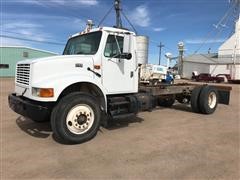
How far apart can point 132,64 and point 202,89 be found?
3505 mm

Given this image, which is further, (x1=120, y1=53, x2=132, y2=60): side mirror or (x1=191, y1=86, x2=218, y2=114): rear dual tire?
(x1=191, y1=86, x2=218, y2=114): rear dual tire

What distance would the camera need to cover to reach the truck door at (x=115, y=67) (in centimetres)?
578

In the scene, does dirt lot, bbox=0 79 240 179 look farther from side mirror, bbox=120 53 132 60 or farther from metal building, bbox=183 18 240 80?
metal building, bbox=183 18 240 80

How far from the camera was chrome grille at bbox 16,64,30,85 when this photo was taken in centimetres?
517

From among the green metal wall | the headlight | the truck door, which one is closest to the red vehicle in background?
the green metal wall

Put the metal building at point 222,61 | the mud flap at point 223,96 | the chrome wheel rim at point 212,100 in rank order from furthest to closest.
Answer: the metal building at point 222,61 < the mud flap at point 223,96 < the chrome wheel rim at point 212,100

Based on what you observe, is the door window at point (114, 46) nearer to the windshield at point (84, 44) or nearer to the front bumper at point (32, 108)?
the windshield at point (84, 44)

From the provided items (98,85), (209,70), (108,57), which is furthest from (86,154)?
(209,70)

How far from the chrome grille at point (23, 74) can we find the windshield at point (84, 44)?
55.0 inches

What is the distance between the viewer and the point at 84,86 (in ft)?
19.1

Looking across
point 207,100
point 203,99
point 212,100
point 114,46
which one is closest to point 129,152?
point 114,46

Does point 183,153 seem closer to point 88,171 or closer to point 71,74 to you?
point 88,171

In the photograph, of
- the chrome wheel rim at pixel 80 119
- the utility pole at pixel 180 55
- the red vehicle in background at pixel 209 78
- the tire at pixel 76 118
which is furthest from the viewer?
the utility pole at pixel 180 55

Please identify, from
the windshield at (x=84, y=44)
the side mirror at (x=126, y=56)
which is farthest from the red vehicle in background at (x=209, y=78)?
the windshield at (x=84, y=44)
